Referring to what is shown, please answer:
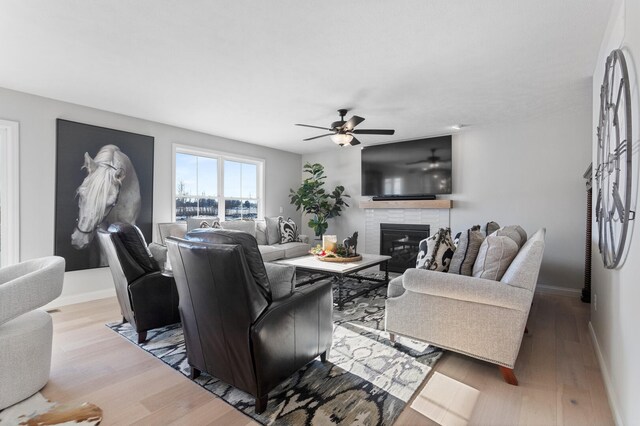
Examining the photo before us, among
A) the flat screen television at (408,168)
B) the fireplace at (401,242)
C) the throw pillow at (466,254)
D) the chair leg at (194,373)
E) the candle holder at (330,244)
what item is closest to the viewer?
the chair leg at (194,373)

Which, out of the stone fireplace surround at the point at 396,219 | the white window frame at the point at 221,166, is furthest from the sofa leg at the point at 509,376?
the white window frame at the point at 221,166

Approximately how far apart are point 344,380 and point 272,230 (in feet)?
12.9

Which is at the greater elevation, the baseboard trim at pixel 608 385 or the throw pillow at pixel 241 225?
the throw pillow at pixel 241 225

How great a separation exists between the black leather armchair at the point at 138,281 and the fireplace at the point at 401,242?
3.91 metres

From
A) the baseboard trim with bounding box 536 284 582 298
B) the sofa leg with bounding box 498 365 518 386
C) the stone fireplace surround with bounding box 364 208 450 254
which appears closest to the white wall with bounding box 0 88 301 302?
the stone fireplace surround with bounding box 364 208 450 254

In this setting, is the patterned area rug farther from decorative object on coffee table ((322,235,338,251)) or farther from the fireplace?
the fireplace

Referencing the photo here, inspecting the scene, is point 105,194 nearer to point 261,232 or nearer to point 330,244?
point 261,232

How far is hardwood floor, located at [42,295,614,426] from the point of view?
172cm

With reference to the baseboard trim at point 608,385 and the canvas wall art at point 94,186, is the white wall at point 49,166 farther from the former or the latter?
the baseboard trim at point 608,385

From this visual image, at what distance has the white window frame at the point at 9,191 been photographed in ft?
11.0

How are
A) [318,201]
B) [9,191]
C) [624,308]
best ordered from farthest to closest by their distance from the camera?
[318,201]
[9,191]
[624,308]

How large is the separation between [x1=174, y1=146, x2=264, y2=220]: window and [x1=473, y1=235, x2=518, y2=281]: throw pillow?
14.4 feet

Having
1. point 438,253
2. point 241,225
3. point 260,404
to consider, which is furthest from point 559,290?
point 241,225

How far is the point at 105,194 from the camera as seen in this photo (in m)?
4.04
